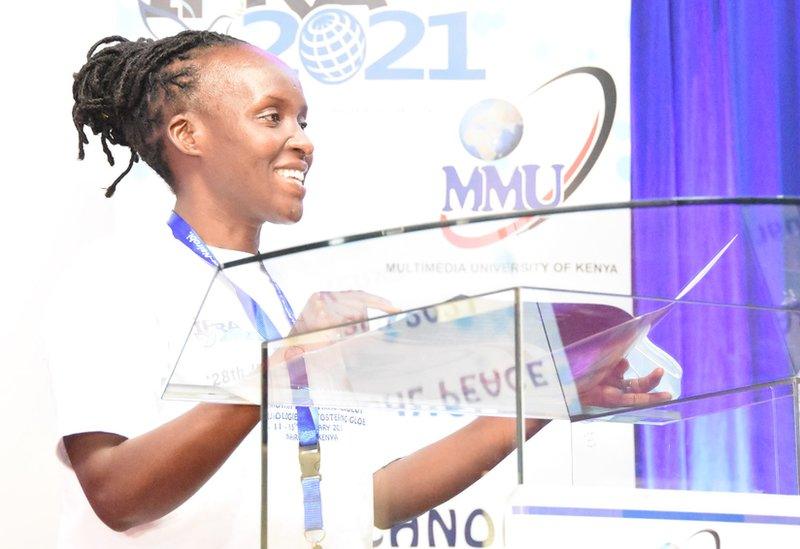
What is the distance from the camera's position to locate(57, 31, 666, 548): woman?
30.6 inches

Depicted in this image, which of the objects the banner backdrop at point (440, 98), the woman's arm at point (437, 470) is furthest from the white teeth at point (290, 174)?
the banner backdrop at point (440, 98)

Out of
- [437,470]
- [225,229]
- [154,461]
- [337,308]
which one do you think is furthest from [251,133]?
[337,308]

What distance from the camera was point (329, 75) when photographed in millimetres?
2549

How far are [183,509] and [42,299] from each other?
1334 mm

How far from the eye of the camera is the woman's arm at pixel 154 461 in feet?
2.82

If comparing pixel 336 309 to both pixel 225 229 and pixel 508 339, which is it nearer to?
pixel 508 339

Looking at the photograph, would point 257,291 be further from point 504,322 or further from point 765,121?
point 765,121

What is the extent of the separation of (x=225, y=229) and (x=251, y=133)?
14 centimetres

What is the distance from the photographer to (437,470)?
81cm

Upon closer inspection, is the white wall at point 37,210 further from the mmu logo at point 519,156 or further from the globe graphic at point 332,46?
the mmu logo at point 519,156

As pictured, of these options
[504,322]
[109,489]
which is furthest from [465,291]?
[109,489]

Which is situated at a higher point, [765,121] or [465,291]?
[765,121]

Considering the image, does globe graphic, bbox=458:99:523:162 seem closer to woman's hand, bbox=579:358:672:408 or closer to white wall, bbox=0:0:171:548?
white wall, bbox=0:0:171:548

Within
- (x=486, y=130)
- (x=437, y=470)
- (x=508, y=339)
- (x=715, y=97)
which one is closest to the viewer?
(x=508, y=339)
